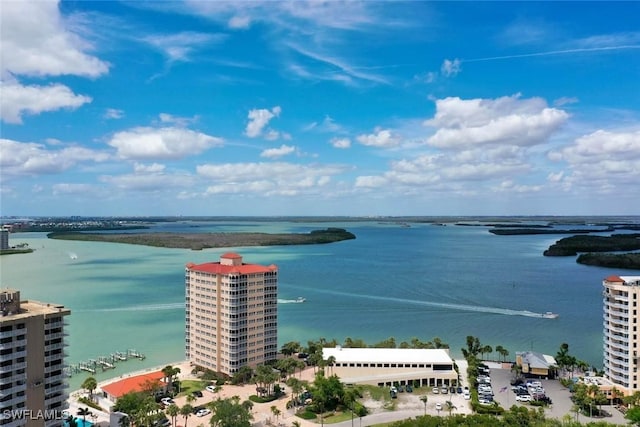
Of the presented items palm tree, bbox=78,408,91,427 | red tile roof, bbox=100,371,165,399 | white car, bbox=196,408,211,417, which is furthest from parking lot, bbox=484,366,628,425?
palm tree, bbox=78,408,91,427

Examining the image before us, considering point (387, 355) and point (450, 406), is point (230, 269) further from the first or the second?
point (450, 406)

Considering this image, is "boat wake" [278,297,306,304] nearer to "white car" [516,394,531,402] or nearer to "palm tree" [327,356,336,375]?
"palm tree" [327,356,336,375]

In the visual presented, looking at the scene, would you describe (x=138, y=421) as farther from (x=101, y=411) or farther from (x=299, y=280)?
(x=299, y=280)

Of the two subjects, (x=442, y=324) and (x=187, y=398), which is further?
(x=442, y=324)

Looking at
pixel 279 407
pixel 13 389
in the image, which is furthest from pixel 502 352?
pixel 13 389

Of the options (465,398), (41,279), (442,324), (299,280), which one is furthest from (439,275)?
(41,279)

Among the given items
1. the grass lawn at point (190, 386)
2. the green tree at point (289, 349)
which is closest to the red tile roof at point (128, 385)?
the grass lawn at point (190, 386)
